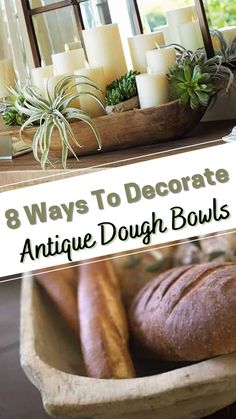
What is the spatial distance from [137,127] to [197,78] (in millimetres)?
80

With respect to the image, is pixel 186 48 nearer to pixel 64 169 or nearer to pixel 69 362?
pixel 64 169

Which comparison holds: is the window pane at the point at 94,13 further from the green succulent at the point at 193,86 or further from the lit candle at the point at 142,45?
the green succulent at the point at 193,86

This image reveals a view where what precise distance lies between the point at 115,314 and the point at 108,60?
13.6 inches

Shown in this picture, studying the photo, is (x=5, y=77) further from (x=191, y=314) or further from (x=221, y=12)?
(x=191, y=314)

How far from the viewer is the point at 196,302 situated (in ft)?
1.29

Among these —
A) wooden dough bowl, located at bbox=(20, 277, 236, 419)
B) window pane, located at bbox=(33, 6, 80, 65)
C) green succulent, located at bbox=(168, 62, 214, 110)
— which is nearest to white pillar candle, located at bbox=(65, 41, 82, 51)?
window pane, located at bbox=(33, 6, 80, 65)

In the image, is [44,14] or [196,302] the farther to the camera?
[44,14]

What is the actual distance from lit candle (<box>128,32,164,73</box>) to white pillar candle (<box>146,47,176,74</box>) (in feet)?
0.14

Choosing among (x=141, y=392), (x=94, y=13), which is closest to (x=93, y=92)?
(x=94, y=13)

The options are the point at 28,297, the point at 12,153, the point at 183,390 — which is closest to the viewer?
the point at 183,390

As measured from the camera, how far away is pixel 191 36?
2.22 ft

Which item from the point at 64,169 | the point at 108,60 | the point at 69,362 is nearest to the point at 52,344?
the point at 69,362

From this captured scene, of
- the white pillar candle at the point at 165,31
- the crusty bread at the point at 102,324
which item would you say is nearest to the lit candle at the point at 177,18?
the white pillar candle at the point at 165,31

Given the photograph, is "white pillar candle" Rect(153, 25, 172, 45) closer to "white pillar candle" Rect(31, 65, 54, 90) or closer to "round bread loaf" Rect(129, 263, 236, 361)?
"white pillar candle" Rect(31, 65, 54, 90)
